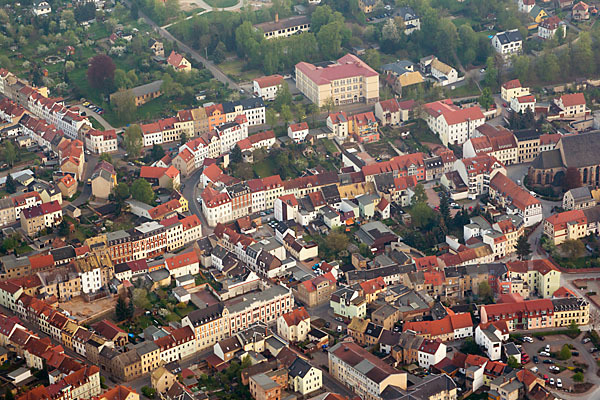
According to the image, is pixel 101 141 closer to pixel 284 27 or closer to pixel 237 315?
pixel 237 315

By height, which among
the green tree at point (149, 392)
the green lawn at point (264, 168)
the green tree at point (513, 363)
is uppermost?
the green tree at point (149, 392)

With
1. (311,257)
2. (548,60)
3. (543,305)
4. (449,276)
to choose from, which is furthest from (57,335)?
(548,60)

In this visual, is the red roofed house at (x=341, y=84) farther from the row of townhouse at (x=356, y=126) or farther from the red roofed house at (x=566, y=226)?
the red roofed house at (x=566, y=226)

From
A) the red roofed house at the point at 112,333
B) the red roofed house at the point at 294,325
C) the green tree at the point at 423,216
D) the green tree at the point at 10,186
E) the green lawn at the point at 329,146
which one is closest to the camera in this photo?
the red roofed house at the point at 112,333

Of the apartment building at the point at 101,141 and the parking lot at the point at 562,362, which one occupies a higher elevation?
the apartment building at the point at 101,141

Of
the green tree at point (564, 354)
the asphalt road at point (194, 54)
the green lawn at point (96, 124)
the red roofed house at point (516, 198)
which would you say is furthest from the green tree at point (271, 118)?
the green tree at point (564, 354)

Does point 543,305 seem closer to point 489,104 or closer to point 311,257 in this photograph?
point 311,257

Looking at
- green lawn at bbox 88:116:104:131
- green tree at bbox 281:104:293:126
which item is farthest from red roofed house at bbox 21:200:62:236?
green tree at bbox 281:104:293:126

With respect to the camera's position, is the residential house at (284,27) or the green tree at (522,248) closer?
the green tree at (522,248)

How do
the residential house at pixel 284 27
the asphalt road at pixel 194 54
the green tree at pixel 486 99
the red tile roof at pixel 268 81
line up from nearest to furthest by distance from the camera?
the green tree at pixel 486 99 → the red tile roof at pixel 268 81 → the asphalt road at pixel 194 54 → the residential house at pixel 284 27
